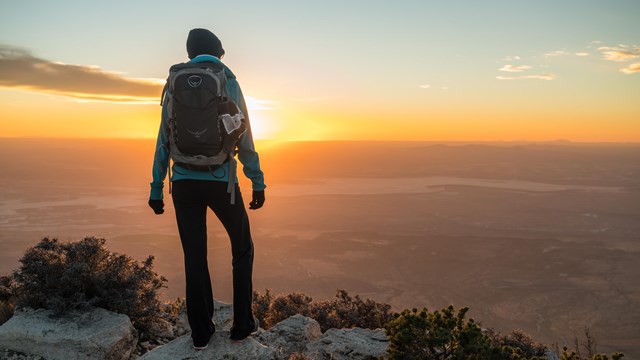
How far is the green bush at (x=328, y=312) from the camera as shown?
679cm

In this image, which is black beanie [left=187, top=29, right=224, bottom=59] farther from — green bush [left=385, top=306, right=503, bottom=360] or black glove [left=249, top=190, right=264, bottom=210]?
green bush [left=385, top=306, right=503, bottom=360]

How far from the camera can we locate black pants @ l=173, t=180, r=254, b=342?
2.97 m

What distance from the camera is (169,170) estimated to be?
3.06 meters

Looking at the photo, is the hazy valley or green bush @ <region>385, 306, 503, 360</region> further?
the hazy valley

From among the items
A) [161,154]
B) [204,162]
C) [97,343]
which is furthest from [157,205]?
[97,343]

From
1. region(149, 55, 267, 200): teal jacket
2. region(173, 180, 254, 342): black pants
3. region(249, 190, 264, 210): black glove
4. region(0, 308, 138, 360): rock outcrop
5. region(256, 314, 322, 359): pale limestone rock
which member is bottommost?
region(256, 314, 322, 359): pale limestone rock

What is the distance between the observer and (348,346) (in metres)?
4.58

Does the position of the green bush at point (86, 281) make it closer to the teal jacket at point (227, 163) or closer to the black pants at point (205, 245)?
the black pants at point (205, 245)

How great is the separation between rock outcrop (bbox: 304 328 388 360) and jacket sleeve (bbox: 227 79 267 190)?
2.09m

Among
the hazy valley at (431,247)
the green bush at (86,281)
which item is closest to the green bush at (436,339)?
the green bush at (86,281)

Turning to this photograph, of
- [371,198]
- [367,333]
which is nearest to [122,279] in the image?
[367,333]

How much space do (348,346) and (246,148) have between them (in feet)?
8.57

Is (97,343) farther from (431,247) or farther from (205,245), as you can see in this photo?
(431,247)

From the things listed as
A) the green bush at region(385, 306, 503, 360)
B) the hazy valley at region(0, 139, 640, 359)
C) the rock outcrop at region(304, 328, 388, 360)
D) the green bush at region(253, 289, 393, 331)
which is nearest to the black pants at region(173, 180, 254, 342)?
the green bush at region(385, 306, 503, 360)
